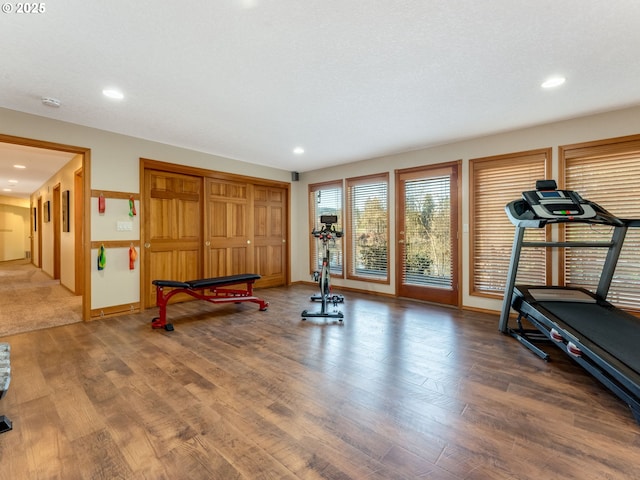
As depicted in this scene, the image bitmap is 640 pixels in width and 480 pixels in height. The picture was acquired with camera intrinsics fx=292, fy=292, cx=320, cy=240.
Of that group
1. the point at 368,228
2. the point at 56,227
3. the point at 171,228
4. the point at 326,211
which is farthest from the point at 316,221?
the point at 56,227

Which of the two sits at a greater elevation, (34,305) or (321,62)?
(321,62)

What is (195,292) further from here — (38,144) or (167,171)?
(38,144)

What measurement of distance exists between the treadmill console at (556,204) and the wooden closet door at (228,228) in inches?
181

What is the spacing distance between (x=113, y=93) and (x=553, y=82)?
13.9 ft

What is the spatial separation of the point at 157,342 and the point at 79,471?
1.79 meters

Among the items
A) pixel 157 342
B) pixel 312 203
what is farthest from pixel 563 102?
pixel 157 342

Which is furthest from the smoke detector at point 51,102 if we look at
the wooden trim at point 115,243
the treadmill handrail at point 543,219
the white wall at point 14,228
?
the white wall at point 14,228

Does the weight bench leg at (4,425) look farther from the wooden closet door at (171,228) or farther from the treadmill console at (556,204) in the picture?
the treadmill console at (556,204)

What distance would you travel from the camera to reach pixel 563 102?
313 cm

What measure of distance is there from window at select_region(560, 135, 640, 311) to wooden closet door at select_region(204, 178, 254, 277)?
502cm

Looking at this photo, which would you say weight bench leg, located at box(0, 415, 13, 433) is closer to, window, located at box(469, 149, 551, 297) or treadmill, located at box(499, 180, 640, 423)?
treadmill, located at box(499, 180, 640, 423)

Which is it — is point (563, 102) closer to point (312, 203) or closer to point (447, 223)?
point (447, 223)

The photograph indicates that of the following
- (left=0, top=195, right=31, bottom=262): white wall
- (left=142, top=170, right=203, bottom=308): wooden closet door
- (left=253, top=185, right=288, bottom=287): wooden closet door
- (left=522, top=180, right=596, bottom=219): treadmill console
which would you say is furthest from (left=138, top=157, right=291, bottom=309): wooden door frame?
(left=0, top=195, right=31, bottom=262): white wall

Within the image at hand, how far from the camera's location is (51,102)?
3.10 metres
